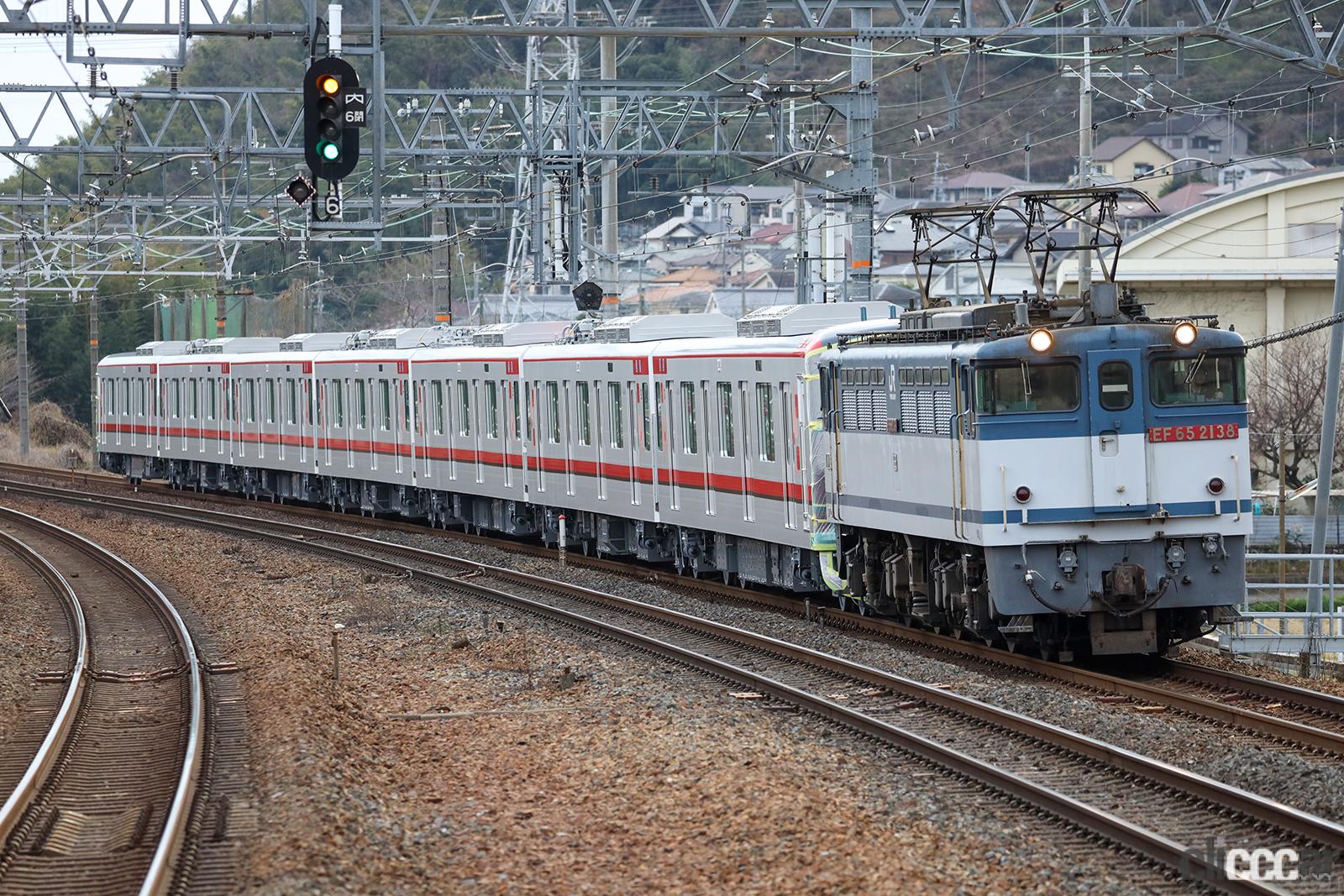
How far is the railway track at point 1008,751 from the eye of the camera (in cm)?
954

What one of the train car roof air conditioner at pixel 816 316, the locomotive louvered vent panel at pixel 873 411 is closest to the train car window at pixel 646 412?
the train car roof air conditioner at pixel 816 316

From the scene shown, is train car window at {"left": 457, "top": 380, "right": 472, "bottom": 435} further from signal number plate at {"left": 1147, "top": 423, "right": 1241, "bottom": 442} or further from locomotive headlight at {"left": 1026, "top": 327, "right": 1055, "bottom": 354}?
signal number plate at {"left": 1147, "top": 423, "right": 1241, "bottom": 442}

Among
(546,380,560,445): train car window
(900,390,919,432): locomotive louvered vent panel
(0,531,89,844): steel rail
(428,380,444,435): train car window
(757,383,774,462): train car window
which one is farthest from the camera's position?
(428,380,444,435): train car window

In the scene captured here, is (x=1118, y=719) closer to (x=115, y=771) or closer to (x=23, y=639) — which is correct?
(x=115, y=771)

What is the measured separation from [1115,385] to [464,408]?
1847 centimetres

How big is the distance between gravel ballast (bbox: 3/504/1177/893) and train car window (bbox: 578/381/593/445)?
8.74 metres

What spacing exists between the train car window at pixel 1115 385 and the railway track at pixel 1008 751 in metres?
2.71

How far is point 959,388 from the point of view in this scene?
15.3 metres

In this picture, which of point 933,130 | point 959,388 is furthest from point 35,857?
point 933,130

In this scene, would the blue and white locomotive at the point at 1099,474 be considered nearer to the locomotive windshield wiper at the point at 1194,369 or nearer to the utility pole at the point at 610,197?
the locomotive windshield wiper at the point at 1194,369

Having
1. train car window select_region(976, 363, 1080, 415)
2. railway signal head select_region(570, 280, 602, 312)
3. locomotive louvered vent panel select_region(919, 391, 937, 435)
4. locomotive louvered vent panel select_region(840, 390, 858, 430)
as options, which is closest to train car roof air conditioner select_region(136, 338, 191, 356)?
railway signal head select_region(570, 280, 602, 312)

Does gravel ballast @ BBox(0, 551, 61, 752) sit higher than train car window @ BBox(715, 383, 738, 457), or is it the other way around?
train car window @ BBox(715, 383, 738, 457)

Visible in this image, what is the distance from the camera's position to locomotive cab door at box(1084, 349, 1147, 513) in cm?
1500

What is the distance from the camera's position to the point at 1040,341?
49.1ft
